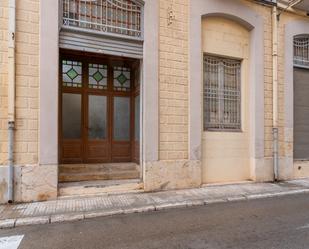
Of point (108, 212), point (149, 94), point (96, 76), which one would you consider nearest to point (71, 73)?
point (96, 76)

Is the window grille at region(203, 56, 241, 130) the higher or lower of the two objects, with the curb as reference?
higher

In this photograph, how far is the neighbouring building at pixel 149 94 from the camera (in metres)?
6.17

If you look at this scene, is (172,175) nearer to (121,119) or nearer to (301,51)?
(121,119)

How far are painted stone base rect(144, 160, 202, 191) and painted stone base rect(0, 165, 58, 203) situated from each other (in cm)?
224

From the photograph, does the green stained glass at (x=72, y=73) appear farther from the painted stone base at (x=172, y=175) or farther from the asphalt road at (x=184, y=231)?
the asphalt road at (x=184, y=231)

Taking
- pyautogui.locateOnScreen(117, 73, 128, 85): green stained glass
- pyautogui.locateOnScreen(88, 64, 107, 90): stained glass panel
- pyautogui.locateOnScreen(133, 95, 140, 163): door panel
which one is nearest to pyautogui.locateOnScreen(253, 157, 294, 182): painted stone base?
pyautogui.locateOnScreen(133, 95, 140, 163): door panel

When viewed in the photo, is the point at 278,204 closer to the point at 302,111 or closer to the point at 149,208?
the point at 149,208

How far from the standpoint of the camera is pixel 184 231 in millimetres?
4562

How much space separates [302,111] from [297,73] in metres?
1.33

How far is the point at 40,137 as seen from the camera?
6219mm

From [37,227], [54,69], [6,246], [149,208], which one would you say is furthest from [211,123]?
[6,246]

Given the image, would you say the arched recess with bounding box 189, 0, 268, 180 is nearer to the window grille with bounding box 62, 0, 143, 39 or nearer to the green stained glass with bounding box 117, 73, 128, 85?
the window grille with bounding box 62, 0, 143, 39

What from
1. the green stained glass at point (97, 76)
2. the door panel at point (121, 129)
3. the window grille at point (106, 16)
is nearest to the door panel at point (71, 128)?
the green stained glass at point (97, 76)

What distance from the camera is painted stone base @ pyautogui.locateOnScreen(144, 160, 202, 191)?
7160 mm
